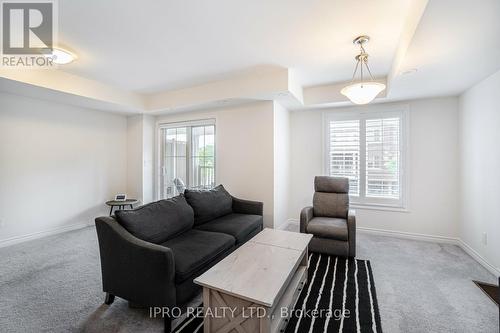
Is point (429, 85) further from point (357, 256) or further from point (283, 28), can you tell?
point (357, 256)

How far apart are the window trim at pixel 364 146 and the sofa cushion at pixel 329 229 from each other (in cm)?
118

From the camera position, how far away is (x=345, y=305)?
2.05 meters

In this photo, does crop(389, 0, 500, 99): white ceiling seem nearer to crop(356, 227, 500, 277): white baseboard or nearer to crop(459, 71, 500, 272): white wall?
crop(459, 71, 500, 272): white wall

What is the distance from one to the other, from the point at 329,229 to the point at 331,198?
0.72 metres

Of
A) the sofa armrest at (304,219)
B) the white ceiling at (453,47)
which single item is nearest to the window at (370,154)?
the white ceiling at (453,47)

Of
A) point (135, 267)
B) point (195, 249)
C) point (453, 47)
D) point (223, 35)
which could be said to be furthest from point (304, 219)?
point (223, 35)

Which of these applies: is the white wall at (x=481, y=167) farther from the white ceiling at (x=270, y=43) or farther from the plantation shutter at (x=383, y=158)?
the plantation shutter at (x=383, y=158)

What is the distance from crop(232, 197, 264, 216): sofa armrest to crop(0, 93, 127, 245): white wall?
3.12 meters

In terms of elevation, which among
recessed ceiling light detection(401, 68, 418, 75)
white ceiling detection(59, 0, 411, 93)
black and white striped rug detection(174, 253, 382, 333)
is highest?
white ceiling detection(59, 0, 411, 93)

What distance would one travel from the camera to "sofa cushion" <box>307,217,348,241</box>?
9.88ft

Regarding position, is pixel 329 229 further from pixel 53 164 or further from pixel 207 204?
pixel 53 164

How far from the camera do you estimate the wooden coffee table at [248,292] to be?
1.44 meters

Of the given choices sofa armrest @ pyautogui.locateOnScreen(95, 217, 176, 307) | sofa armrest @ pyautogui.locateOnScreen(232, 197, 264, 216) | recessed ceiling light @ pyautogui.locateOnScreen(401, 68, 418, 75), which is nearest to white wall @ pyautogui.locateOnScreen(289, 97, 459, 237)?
recessed ceiling light @ pyautogui.locateOnScreen(401, 68, 418, 75)

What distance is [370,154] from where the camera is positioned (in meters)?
4.10
